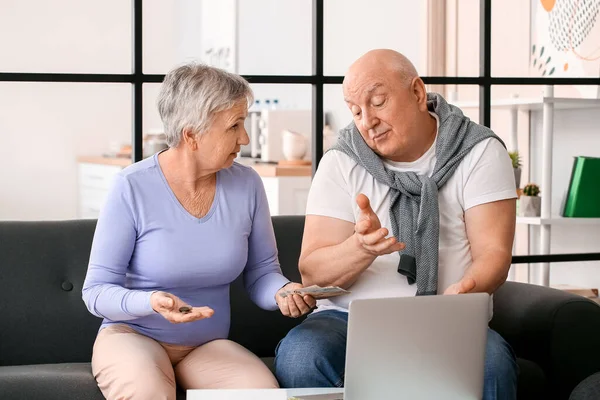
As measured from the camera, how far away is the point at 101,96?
272 inches

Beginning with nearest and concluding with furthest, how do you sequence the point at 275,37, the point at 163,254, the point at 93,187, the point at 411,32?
1. the point at 163,254
2. the point at 411,32
3. the point at 93,187
4. the point at 275,37

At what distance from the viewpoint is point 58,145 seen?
6.71 metres

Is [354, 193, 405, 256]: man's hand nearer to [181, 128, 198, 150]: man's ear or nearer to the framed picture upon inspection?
[181, 128, 198, 150]: man's ear

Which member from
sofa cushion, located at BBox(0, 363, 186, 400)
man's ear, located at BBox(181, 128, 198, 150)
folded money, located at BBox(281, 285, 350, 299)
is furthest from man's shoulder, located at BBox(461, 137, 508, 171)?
sofa cushion, located at BBox(0, 363, 186, 400)

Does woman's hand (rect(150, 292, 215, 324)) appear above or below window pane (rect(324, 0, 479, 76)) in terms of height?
below


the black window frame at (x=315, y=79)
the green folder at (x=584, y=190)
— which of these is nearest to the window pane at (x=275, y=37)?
the green folder at (x=584, y=190)

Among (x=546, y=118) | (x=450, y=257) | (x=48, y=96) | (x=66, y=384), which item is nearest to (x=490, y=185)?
(x=450, y=257)

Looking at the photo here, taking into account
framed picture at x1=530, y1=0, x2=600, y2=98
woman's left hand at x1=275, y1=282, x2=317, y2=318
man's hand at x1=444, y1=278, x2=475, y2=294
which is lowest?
woman's left hand at x1=275, y1=282, x2=317, y2=318

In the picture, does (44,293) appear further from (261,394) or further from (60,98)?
(60,98)

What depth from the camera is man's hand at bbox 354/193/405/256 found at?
1.98m

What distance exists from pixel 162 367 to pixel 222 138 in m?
0.56

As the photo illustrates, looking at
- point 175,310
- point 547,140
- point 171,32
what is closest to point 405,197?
point 175,310

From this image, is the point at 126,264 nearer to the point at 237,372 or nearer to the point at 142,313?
the point at 142,313

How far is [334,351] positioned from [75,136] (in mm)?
5133
